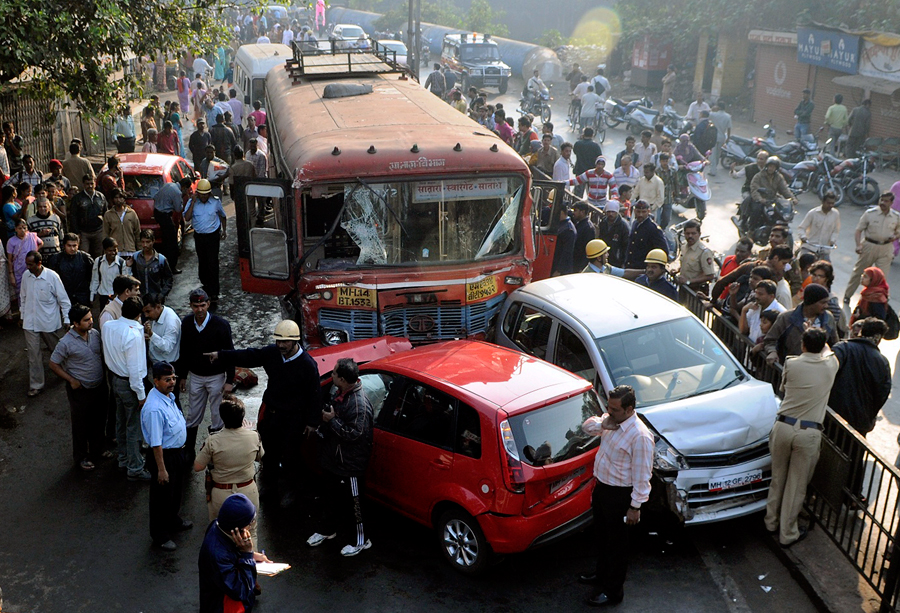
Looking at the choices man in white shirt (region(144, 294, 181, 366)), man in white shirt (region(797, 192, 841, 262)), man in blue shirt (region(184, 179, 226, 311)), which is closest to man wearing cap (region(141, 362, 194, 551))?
man in white shirt (region(144, 294, 181, 366))

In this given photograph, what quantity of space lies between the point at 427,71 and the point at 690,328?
36505 mm

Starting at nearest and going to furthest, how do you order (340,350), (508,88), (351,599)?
1. (351,599)
2. (340,350)
3. (508,88)

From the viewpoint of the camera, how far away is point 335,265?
29.8ft

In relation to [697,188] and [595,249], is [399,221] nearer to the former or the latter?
[595,249]

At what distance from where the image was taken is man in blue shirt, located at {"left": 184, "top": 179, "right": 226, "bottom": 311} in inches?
480

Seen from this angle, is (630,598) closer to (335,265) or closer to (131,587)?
(131,587)

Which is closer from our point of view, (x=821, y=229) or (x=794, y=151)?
(x=821, y=229)

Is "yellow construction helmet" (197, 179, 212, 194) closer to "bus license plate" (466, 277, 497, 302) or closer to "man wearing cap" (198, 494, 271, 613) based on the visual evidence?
"bus license plate" (466, 277, 497, 302)

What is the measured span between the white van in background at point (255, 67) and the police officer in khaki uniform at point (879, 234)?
13895mm

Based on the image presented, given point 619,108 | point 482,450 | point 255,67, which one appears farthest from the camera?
point 619,108

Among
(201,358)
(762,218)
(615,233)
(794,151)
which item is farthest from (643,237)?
(794,151)

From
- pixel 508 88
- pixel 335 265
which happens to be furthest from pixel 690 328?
pixel 508 88

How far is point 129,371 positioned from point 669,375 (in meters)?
4.62

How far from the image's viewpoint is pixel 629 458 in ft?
19.4
